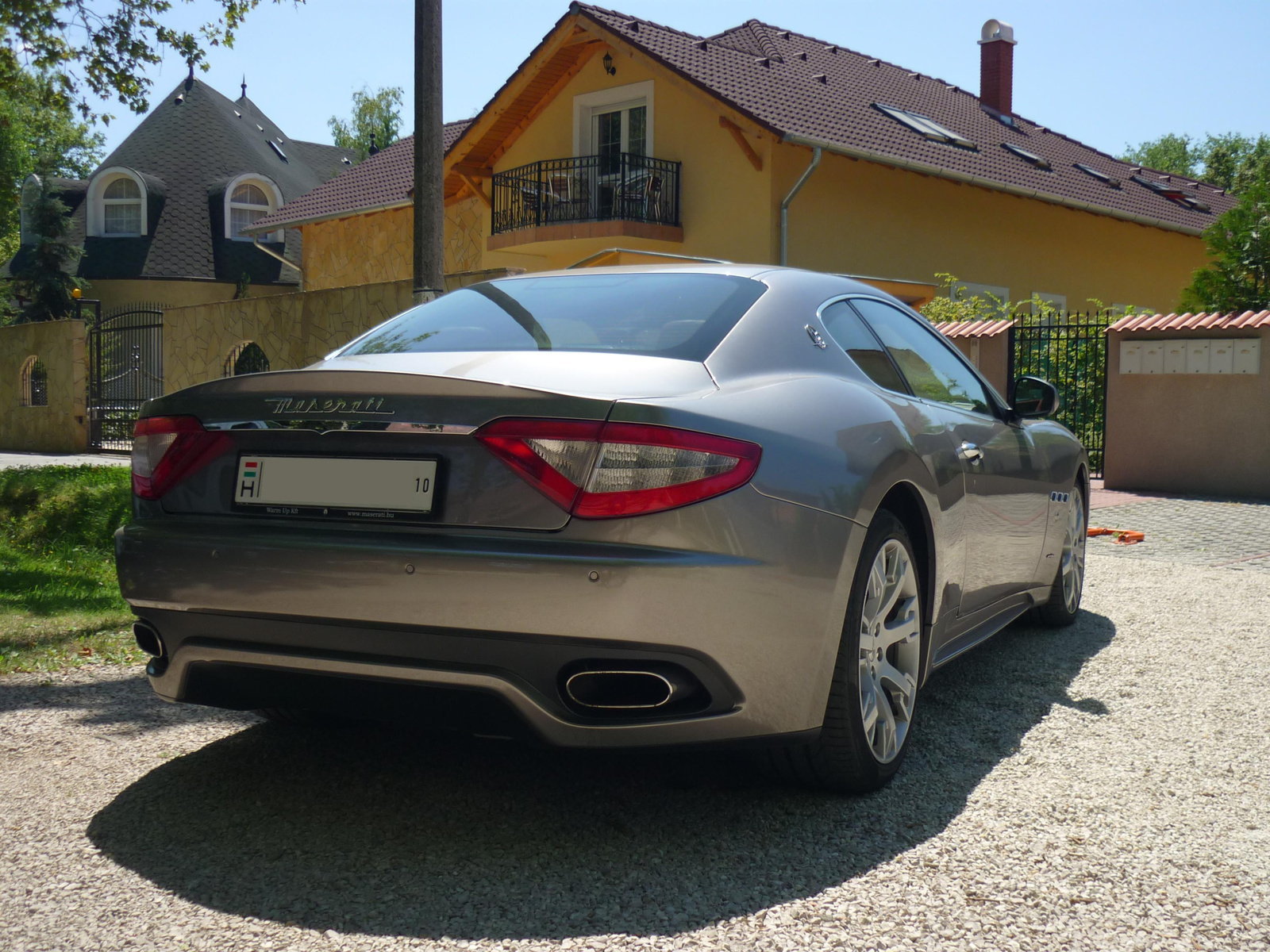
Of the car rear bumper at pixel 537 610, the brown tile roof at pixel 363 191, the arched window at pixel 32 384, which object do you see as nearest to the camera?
the car rear bumper at pixel 537 610

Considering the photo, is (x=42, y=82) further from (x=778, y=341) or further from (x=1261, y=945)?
(x=1261, y=945)

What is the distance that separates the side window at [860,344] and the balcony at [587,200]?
17145 millimetres

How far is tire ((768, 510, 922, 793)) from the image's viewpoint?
3123 mm

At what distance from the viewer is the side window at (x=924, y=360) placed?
13.4 feet

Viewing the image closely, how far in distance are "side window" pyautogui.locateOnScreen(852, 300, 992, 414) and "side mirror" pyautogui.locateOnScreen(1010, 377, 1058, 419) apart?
25 centimetres

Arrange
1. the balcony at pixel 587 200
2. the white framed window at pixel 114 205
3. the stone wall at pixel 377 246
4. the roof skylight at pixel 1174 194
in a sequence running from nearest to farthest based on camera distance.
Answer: the balcony at pixel 587 200
the stone wall at pixel 377 246
the roof skylight at pixel 1174 194
the white framed window at pixel 114 205

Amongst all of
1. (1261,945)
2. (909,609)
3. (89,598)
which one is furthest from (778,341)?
(89,598)

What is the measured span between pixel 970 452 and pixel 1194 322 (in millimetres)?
10778

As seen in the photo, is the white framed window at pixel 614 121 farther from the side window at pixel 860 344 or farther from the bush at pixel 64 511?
the side window at pixel 860 344

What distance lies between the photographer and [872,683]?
10.8 ft

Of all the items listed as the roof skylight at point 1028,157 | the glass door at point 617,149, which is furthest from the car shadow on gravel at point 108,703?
the roof skylight at point 1028,157

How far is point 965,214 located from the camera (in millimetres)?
23344

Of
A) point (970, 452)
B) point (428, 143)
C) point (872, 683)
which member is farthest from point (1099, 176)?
point (872, 683)

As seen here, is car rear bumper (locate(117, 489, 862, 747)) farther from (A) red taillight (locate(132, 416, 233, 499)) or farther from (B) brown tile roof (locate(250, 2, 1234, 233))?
(B) brown tile roof (locate(250, 2, 1234, 233))
